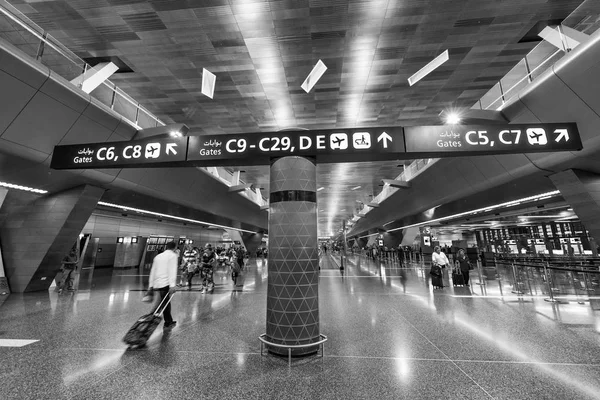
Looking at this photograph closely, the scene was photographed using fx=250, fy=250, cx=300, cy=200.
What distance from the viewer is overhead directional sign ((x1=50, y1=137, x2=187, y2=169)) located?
16.8 feet

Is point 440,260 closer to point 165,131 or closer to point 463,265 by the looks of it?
point 463,265

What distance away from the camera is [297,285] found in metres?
4.49

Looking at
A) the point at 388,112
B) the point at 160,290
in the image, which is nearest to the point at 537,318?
the point at 388,112

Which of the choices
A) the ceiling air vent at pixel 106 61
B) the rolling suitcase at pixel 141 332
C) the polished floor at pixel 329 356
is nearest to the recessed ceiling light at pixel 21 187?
the polished floor at pixel 329 356

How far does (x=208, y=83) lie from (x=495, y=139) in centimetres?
813

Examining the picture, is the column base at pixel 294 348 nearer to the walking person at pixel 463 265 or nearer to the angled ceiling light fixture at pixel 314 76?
the angled ceiling light fixture at pixel 314 76

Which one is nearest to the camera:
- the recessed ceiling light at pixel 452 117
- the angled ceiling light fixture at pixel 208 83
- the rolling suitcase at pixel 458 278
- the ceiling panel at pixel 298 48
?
the ceiling panel at pixel 298 48

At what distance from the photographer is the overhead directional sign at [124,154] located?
16.8 ft

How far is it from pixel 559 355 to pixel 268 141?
620cm

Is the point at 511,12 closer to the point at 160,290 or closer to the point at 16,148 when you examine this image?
the point at 160,290

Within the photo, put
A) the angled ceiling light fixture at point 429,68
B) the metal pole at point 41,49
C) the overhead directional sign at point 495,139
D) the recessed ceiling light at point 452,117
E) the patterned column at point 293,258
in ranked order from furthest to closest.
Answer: the recessed ceiling light at point 452,117 < the angled ceiling light fixture at point 429,68 < the metal pole at point 41,49 < the overhead directional sign at point 495,139 < the patterned column at point 293,258

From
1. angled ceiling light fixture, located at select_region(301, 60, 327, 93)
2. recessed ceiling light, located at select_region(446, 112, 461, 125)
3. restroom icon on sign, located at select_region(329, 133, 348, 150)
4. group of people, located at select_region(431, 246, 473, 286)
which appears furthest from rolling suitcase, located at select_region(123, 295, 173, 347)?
group of people, located at select_region(431, 246, 473, 286)

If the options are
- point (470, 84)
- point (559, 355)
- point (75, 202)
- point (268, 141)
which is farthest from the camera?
point (75, 202)

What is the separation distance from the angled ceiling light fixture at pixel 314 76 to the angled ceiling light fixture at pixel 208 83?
2.98 m
